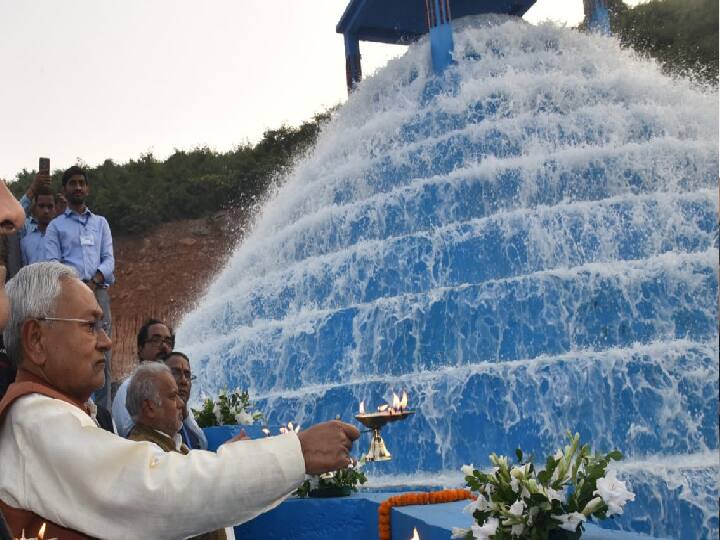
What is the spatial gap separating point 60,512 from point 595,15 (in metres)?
18.3

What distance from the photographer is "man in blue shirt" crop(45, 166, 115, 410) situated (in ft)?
24.6

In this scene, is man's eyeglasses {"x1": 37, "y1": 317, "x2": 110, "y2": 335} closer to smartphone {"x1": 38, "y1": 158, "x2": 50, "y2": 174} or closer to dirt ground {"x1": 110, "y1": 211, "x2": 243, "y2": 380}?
smartphone {"x1": 38, "y1": 158, "x2": 50, "y2": 174}

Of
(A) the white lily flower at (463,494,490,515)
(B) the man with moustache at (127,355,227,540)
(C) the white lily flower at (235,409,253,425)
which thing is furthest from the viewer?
(C) the white lily flower at (235,409,253,425)

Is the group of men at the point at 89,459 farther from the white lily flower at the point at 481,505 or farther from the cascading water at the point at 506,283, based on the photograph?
the cascading water at the point at 506,283

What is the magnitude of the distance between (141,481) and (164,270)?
3000 centimetres

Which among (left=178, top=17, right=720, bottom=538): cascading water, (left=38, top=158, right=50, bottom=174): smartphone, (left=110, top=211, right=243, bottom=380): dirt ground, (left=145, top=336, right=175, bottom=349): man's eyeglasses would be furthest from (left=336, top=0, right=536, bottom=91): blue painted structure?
(left=145, top=336, right=175, bottom=349): man's eyeglasses

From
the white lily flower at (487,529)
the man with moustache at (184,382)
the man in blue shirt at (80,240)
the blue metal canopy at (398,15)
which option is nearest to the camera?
the white lily flower at (487,529)

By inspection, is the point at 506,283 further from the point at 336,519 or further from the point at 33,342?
the point at 33,342

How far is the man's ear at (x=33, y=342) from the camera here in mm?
2371

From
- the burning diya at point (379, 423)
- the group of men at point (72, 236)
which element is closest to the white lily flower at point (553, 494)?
the burning diya at point (379, 423)

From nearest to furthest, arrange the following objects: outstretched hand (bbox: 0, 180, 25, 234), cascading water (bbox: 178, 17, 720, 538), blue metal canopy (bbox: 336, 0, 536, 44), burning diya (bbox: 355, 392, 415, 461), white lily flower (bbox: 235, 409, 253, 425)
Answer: outstretched hand (bbox: 0, 180, 25, 234) < burning diya (bbox: 355, 392, 415, 461) < white lily flower (bbox: 235, 409, 253, 425) < cascading water (bbox: 178, 17, 720, 538) < blue metal canopy (bbox: 336, 0, 536, 44)

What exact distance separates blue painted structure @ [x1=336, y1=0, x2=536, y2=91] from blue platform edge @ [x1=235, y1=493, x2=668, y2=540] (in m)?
14.6

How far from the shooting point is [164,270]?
31328mm

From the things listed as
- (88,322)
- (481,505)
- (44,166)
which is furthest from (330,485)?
(44,166)
